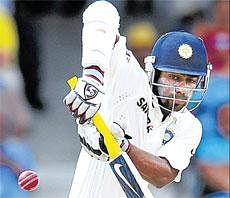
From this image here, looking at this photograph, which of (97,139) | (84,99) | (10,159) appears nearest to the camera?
(84,99)

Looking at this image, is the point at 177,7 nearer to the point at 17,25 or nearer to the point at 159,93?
the point at 17,25

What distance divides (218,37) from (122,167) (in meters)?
2.98

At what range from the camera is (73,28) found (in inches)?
352

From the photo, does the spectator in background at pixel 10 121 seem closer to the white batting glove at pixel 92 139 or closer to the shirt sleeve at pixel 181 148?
the shirt sleeve at pixel 181 148

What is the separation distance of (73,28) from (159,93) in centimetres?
485

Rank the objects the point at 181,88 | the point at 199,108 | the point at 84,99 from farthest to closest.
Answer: the point at 199,108 < the point at 181,88 < the point at 84,99

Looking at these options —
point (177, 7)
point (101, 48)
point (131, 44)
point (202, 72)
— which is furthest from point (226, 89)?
point (101, 48)

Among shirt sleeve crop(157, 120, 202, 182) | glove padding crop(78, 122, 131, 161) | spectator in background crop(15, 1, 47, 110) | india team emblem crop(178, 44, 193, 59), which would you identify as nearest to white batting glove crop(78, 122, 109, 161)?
glove padding crop(78, 122, 131, 161)

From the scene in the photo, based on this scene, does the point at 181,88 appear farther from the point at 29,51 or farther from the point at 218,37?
the point at 29,51

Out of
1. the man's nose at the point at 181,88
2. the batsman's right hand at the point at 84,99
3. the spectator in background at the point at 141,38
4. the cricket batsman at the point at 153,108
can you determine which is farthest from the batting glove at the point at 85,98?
the spectator in background at the point at 141,38

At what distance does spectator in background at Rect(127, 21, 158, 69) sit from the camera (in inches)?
296

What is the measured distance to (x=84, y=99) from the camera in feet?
11.7

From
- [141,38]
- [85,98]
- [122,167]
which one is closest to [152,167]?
[122,167]

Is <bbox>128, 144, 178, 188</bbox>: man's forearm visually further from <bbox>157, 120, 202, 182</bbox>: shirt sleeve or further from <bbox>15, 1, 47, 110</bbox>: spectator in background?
<bbox>15, 1, 47, 110</bbox>: spectator in background
